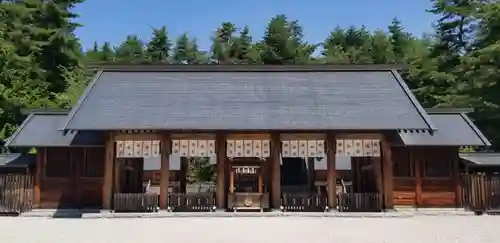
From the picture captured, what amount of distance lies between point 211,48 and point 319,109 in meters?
33.1

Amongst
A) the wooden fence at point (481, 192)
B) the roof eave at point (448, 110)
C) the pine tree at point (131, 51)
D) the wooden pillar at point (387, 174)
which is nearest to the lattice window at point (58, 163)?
the wooden pillar at point (387, 174)

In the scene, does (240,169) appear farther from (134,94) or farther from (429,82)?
(429,82)

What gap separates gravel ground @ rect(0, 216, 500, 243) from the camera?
9.59m

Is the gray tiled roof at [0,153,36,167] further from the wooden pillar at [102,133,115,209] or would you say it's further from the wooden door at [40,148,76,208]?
the wooden pillar at [102,133,115,209]

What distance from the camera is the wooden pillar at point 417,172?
1566 cm

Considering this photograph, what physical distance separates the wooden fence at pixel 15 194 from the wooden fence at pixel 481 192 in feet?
52.1

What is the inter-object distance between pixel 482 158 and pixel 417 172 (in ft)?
8.96

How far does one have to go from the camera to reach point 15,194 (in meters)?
15.3

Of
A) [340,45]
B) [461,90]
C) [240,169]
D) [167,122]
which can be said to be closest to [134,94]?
[167,122]

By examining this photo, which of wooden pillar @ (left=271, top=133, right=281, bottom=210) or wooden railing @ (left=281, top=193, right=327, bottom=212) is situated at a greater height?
wooden pillar @ (left=271, top=133, right=281, bottom=210)

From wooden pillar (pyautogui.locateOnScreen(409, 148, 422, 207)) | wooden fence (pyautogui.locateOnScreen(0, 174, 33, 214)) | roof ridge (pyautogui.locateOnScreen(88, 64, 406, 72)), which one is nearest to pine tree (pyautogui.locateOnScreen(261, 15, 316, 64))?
roof ridge (pyautogui.locateOnScreen(88, 64, 406, 72))

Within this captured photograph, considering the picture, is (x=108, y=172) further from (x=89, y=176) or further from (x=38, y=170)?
(x=38, y=170)

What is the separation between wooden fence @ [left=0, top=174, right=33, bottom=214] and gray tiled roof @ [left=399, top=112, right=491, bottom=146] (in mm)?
13665

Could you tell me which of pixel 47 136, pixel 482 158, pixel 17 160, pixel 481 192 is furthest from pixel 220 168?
pixel 482 158
